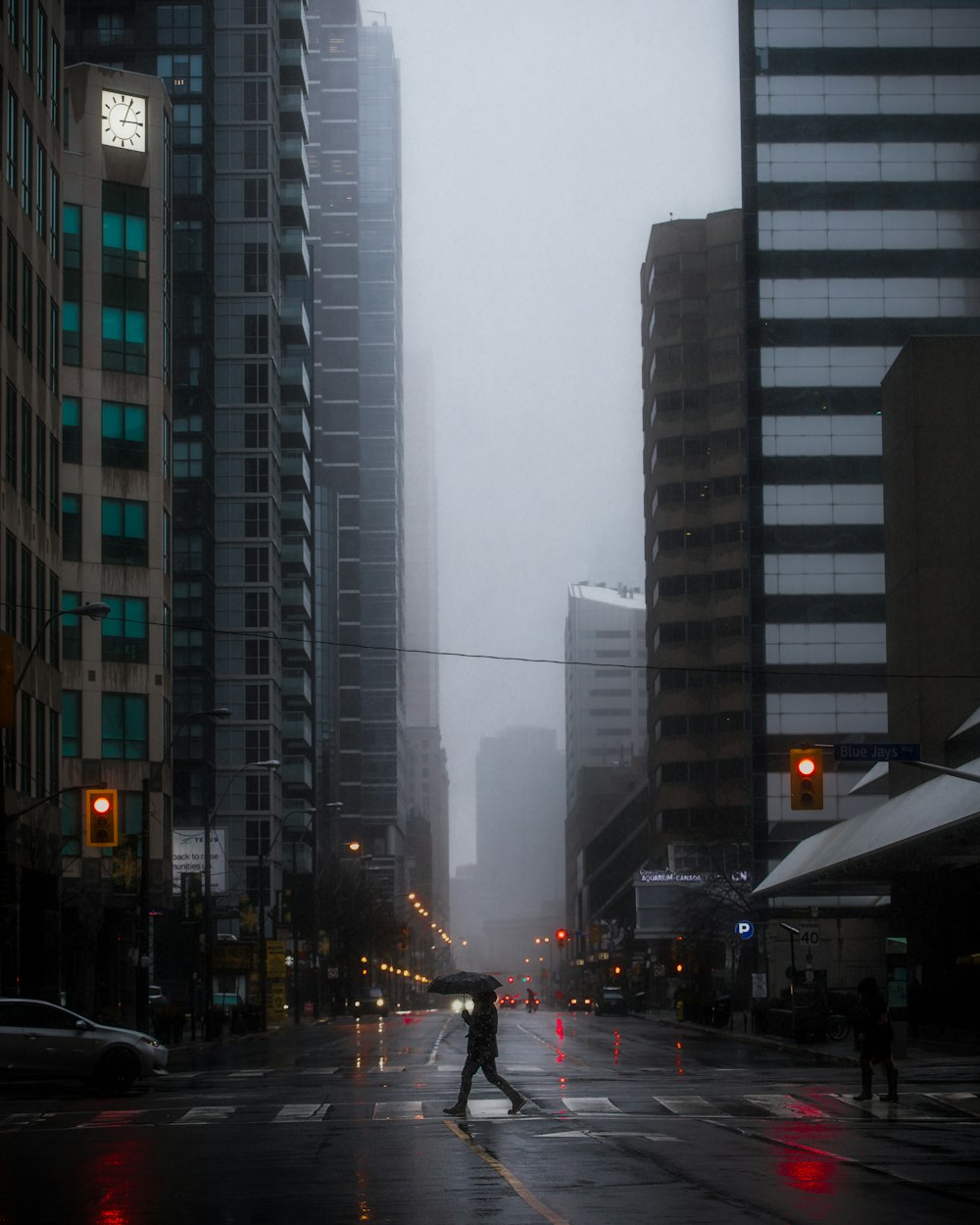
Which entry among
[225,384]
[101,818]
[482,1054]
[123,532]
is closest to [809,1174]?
[482,1054]

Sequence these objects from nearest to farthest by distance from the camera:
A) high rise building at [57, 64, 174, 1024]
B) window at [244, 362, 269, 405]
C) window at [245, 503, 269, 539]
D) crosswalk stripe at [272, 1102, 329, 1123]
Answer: crosswalk stripe at [272, 1102, 329, 1123]
high rise building at [57, 64, 174, 1024]
window at [244, 362, 269, 405]
window at [245, 503, 269, 539]

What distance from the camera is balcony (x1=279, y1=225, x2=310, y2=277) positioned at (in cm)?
12794

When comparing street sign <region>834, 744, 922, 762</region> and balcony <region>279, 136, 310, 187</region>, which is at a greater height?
balcony <region>279, 136, 310, 187</region>

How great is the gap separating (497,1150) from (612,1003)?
282 ft

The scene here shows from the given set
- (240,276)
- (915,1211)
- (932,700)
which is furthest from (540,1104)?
(240,276)

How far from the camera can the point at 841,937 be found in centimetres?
9144

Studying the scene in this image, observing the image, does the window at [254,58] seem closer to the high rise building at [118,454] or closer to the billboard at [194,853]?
the high rise building at [118,454]

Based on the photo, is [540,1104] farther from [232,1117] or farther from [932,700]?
[932,700]

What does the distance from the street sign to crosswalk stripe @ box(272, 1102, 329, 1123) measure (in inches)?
424

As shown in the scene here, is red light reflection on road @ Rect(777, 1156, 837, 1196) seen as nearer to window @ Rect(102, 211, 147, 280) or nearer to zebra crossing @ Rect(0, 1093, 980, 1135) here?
zebra crossing @ Rect(0, 1093, 980, 1135)

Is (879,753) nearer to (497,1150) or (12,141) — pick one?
(497,1150)

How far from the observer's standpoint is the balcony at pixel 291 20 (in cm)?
12675

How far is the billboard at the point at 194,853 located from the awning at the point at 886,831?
2652 cm

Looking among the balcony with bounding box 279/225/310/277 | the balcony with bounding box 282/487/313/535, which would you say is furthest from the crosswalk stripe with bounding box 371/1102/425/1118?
the balcony with bounding box 279/225/310/277
